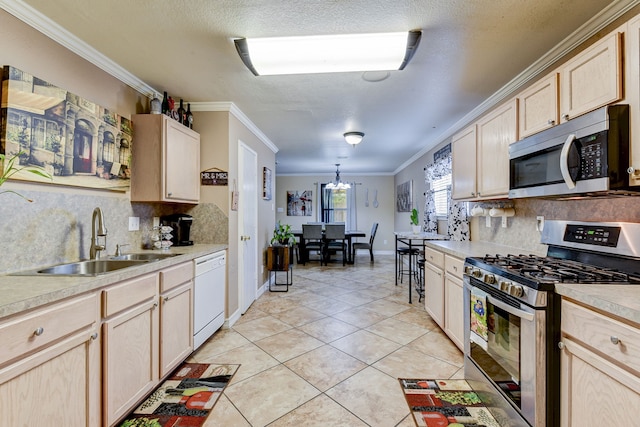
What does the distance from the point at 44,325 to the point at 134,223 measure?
1485 millimetres

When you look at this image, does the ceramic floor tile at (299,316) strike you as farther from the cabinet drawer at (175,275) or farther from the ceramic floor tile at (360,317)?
the cabinet drawer at (175,275)

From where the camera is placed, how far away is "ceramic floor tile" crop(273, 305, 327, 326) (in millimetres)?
3119

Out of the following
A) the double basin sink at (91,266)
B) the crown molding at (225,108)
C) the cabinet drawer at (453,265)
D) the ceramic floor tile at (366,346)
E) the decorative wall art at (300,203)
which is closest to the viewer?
the double basin sink at (91,266)

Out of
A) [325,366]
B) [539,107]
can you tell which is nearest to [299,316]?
[325,366]

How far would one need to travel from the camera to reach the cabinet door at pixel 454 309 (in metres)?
2.27

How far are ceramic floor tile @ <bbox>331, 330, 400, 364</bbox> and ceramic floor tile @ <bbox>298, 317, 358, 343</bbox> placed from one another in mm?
89

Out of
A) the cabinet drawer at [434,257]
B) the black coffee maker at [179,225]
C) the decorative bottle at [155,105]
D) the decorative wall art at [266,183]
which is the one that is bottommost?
the cabinet drawer at [434,257]

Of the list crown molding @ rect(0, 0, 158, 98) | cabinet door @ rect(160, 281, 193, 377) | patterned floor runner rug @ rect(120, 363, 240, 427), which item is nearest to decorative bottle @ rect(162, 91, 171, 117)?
crown molding @ rect(0, 0, 158, 98)

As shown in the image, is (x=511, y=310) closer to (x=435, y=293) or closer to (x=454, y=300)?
(x=454, y=300)

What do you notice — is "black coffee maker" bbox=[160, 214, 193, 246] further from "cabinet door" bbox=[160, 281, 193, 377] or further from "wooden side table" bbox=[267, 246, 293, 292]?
"wooden side table" bbox=[267, 246, 293, 292]

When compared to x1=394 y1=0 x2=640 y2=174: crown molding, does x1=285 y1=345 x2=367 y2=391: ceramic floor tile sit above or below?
below

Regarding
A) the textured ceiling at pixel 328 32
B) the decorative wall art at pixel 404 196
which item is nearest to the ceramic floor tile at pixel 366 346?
the textured ceiling at pixel 328 32

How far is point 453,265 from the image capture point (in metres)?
2.38

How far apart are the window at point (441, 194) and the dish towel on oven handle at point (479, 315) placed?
2.41 metres
